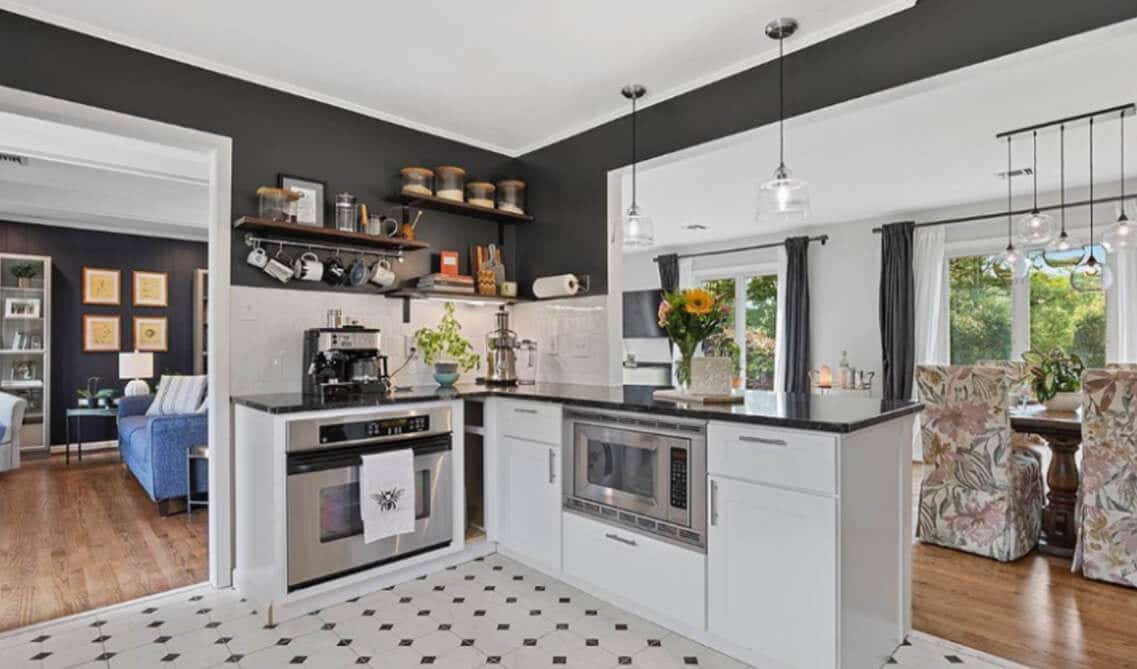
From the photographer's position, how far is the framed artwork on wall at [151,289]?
6.71m

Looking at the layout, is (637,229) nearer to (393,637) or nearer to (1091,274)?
(393,637)

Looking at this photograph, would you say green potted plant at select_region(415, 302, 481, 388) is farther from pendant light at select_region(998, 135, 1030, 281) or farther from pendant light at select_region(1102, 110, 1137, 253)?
pendant light at select_region(1102, 110, 1137, 253)

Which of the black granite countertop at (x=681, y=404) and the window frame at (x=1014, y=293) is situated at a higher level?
the window frame at (x=1014, y=293)

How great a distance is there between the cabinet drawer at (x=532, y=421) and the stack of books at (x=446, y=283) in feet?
2.64

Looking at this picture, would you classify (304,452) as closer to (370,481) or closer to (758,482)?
(370,481)

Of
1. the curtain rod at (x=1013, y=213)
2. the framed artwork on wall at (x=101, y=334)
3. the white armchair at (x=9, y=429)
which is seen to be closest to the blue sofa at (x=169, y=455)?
the white armchair at (x=9, y=429)

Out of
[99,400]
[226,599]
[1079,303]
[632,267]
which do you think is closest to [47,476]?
[99,400]

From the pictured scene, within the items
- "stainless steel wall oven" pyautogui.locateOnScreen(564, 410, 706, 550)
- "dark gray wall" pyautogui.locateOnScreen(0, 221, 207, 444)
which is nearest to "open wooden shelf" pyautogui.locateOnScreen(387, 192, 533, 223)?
"stainless steel wall oven" pyautogui.locateOnScreen(564, 410, 706, 550)

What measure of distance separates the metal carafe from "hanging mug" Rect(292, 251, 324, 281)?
43.6 inches

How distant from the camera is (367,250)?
348 cm

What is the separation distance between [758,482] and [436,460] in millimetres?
1618

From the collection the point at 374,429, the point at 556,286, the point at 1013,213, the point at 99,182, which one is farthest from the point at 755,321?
the point at 99,182

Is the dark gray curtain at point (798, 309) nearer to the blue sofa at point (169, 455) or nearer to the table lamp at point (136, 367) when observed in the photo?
the blue sofa at point (169, 455)

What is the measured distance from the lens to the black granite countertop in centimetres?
202
